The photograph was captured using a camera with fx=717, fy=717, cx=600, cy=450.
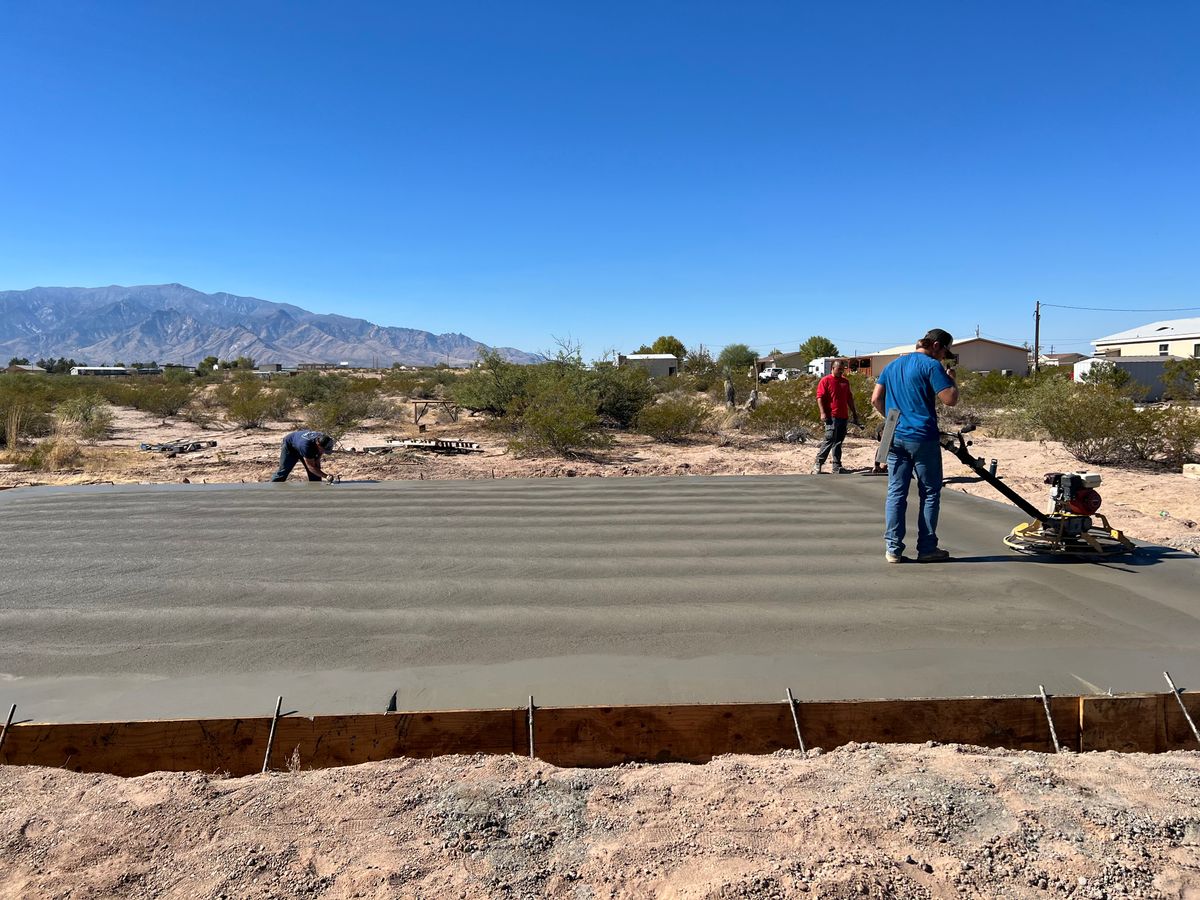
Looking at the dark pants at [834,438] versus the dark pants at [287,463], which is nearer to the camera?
the dark pants at [287,463]

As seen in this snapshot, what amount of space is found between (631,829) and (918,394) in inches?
132

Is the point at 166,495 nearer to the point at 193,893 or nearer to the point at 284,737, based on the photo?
the point at 284,737

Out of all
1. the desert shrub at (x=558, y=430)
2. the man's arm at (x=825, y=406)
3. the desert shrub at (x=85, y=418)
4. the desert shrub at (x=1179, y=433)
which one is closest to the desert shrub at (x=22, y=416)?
the desert shrub at (x=85, y=418)

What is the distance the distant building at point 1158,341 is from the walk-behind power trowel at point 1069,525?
4651 centimetres

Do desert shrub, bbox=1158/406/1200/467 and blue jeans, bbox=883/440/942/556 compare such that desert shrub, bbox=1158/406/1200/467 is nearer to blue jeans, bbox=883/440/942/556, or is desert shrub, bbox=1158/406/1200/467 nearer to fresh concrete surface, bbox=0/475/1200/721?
fresh concrete surface, bbox=0/475/1200/721

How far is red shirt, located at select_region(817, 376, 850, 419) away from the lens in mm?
8367

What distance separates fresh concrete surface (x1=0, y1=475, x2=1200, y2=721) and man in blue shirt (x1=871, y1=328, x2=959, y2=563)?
23cm

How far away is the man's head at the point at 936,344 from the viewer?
4.61 metres

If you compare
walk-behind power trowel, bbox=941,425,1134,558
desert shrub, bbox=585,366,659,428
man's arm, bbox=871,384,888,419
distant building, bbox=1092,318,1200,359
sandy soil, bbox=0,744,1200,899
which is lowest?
sandy soil, bbox=0,744,1200,899

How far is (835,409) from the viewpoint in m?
8.38

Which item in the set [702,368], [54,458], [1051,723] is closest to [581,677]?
[1051,723]

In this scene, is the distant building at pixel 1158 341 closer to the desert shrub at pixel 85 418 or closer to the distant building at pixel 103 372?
the desert shrub at pixel 85 418

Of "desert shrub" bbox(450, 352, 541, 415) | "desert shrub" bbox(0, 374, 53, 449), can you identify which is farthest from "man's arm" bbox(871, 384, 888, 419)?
"desert shrub" bbox(0, 374, 53, 449)

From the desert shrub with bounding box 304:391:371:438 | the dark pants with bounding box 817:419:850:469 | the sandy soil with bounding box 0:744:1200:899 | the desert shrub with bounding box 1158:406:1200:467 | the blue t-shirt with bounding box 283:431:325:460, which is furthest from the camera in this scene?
the desert shrub with bounding box 304:391:371:438
